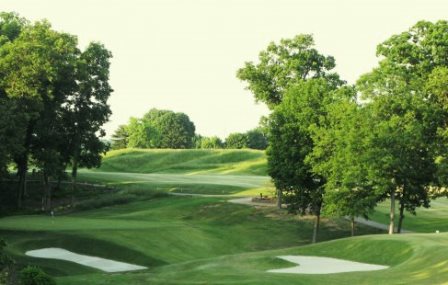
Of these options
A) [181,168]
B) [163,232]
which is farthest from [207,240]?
[181,168]

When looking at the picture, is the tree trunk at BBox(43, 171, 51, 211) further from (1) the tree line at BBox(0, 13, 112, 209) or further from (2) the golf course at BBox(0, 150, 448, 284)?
(2) the golf course at BBox(0, 150, 448, 284)

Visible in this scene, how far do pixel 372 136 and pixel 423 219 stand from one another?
18969mm

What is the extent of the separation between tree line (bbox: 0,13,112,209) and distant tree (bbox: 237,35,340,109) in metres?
17.2

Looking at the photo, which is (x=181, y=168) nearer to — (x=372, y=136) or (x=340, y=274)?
(x=372, y=136)

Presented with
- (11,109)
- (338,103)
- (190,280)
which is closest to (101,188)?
(11,109)

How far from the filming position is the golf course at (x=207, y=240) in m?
23.3

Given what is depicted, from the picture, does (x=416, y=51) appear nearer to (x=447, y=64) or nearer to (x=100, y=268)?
(x=447, y=64)

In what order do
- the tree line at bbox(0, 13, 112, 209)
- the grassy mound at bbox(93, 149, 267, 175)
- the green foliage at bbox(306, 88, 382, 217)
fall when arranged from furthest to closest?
the grassy mound at bbox(93, 149, 267, 175)
the tree line at bbox(0, 13, 112, 209)
the green foliage at bbox(306, 88, 382, 217)

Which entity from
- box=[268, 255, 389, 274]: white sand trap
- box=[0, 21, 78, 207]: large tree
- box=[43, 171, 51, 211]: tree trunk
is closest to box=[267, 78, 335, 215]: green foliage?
box=[268, 255, 389, 274]: white sand trap

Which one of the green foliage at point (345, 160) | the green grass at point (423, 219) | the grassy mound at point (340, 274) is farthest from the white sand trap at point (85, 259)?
the green grass at point (423, 219)

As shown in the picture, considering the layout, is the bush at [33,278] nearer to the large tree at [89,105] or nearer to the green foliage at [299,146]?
the green foliage at [299,146]

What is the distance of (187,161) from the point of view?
13912cm

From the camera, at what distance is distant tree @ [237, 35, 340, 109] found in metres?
65.1

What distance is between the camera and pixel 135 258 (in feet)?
121
